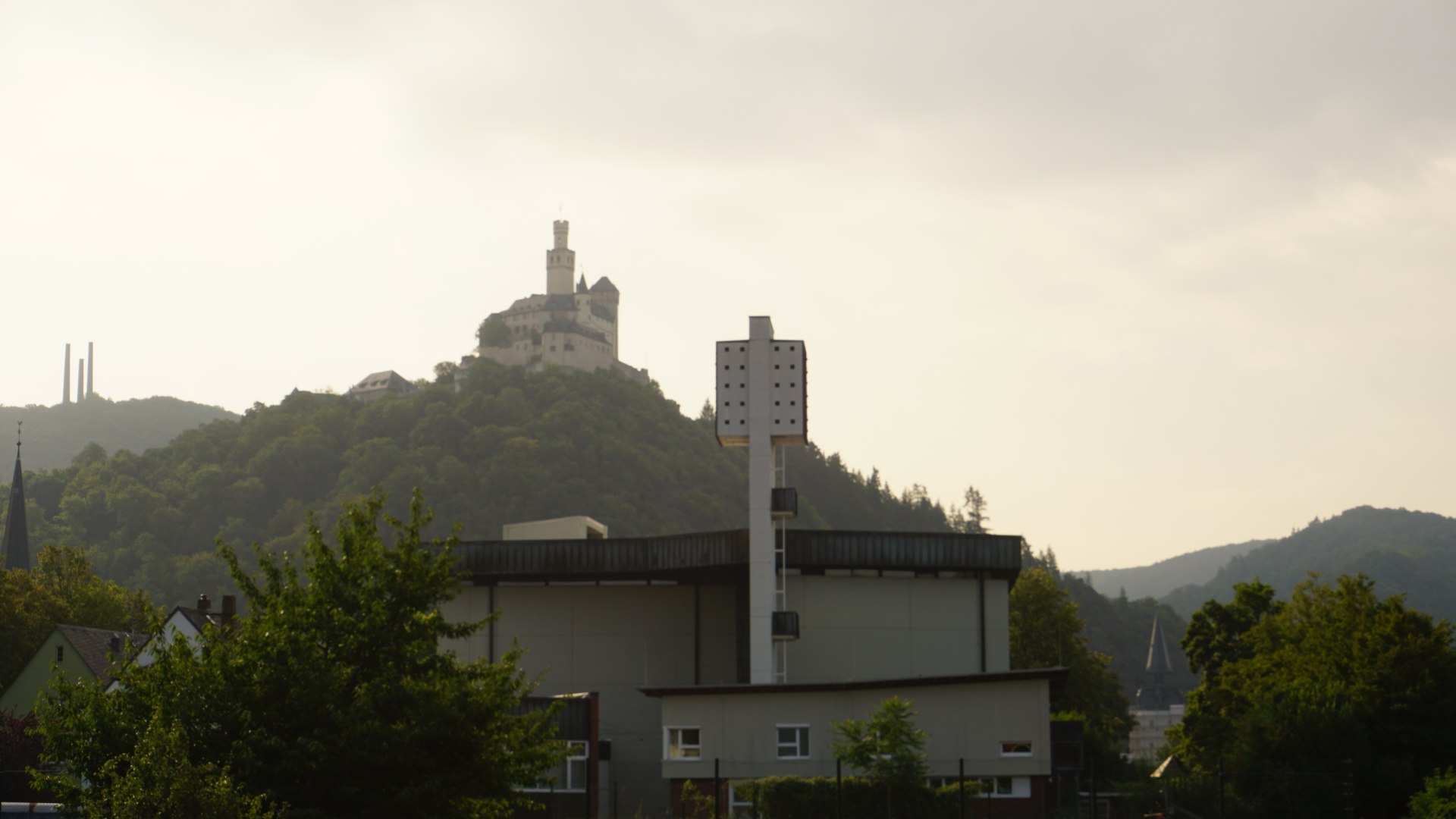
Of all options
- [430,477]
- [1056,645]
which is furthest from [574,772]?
[430,477]

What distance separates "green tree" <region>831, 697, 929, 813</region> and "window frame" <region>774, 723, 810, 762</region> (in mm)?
5201

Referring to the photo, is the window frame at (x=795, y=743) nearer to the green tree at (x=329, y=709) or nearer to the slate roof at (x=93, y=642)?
the green tree at (x=329, y=709)

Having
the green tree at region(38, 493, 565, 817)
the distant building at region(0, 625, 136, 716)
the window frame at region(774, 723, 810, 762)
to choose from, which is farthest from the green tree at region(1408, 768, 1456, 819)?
the distant building at region(0, 625, 136, 716)

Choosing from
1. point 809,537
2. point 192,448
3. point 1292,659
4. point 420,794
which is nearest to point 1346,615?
point 1292,659

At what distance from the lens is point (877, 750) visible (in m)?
32.6

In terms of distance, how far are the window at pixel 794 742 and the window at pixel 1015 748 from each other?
5002 millimetres

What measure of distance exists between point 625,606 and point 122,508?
376 ft

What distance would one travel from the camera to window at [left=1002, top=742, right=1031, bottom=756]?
125 ft

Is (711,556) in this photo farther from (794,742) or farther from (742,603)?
(794,742)

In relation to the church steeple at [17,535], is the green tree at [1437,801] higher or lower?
lower

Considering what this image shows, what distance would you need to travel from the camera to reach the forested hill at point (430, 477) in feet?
485

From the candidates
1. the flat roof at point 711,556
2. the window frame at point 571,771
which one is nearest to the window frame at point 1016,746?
the flat roof at point 711,556

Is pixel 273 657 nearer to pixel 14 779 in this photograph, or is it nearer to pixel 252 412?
pixel 14 779

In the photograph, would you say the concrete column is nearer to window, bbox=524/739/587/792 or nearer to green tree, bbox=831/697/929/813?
window, bbox=524/739/587/792
